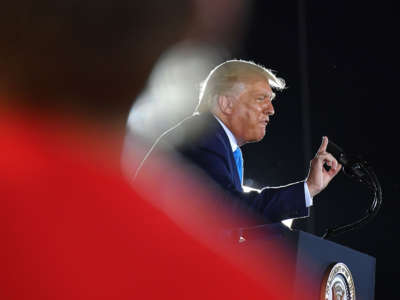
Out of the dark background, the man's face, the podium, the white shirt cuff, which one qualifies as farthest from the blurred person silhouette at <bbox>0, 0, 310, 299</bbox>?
the dark background

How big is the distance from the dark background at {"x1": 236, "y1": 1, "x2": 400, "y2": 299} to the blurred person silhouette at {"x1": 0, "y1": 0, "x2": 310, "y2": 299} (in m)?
0.75

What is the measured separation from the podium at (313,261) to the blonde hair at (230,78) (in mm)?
585

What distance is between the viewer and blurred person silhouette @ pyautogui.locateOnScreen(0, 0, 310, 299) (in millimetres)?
1263

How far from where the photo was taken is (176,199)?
4.52 ft

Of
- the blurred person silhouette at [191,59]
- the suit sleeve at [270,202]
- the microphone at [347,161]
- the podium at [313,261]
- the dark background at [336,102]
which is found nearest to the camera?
the podium at [313,261]

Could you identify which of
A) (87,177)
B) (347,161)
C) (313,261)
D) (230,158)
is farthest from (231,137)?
(87,177)

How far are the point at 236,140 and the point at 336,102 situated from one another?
2.09m

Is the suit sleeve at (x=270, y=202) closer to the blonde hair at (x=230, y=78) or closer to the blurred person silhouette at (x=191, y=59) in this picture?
the blonde hair at (x=230, y=78)

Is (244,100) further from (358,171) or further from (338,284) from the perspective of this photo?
(338,284)

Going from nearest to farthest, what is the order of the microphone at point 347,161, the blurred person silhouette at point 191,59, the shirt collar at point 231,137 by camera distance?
the microphone at point 347,161 < the shirt collar at point 231,137 < the blurred person silhouette at point 191,59

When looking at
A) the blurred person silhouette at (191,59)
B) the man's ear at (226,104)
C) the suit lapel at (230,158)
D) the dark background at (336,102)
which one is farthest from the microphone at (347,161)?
the dark background at (336,102)

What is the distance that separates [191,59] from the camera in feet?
10.4

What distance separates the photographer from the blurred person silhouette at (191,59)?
10.0ft

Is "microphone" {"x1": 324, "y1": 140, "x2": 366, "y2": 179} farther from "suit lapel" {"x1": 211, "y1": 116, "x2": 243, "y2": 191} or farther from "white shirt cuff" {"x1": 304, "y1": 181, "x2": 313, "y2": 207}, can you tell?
"suit lapel" {"x1": 211, "y1": 116, "x2": 243, "y2": 191}
